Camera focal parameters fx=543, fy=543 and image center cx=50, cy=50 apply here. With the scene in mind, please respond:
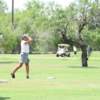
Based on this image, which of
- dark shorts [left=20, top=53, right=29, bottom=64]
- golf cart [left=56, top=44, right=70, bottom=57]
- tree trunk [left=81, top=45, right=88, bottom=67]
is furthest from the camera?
golf cart [left=56, top=44, right=70, bottom=57]

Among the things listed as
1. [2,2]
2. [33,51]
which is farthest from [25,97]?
[33,51]

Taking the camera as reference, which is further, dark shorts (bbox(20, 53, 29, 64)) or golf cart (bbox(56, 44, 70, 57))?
golf cart (bbox(56, 44, 70, 57))

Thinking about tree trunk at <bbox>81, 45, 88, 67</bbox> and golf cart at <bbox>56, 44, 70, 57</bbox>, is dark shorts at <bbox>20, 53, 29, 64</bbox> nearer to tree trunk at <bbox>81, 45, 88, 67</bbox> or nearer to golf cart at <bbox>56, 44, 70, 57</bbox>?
tree trunk at <bbox>81, 45, 88, 67</bbox>

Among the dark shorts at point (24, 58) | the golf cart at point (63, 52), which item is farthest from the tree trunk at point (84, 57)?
the golf cart at point (63, 52)

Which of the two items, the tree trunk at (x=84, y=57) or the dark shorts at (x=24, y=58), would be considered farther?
the tree trunk at (x=84, y=57)

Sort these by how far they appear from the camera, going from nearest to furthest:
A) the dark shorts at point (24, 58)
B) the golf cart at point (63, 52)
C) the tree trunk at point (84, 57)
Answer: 1. the dark shorts at point (24, 58)
2. the tree trunk at point (84, 57)
3. the golf cart at point (63, 52)

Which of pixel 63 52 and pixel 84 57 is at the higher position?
pixel 84 57

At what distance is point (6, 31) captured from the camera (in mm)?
93125

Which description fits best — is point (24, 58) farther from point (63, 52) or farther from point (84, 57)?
point (63, 52)

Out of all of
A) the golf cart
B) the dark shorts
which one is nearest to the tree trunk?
the dark shorts

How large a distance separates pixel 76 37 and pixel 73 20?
147 cm

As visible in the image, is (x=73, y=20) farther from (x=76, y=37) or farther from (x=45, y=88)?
(x=45, y=88)

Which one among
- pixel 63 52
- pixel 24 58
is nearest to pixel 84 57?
pixel 24 58

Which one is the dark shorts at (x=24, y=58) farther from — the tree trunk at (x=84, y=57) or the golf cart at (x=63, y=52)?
the golf cart at (x=63, y=52)
